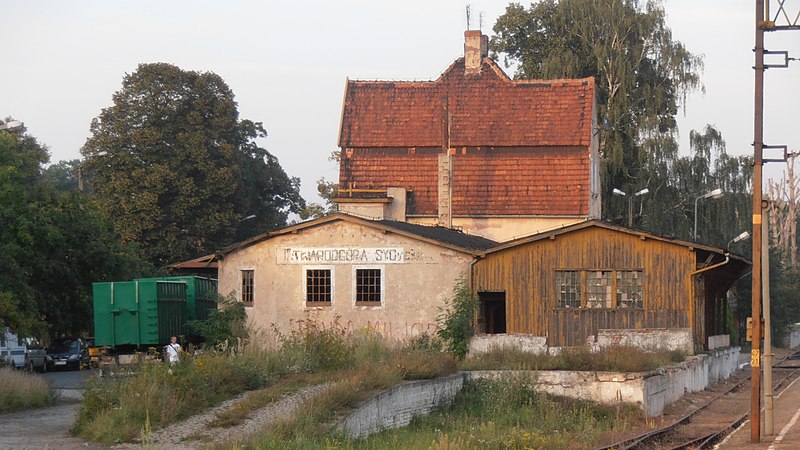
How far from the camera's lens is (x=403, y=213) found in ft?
162

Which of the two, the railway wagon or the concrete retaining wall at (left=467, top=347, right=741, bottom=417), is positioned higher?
the railway wagon

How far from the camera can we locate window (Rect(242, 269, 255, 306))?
36344 mm

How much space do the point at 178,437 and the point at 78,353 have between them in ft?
119

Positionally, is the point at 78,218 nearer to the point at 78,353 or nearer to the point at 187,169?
the point at 78,353

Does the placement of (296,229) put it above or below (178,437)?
above

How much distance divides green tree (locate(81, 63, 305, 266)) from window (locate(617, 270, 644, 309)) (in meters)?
27.6

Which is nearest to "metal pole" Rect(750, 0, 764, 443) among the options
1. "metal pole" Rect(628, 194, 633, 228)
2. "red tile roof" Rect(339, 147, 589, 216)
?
"red tile roof" Rect(339, 147, 589, 216)

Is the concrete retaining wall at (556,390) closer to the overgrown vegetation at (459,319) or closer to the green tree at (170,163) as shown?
the overgrown vegetation at (459,319)

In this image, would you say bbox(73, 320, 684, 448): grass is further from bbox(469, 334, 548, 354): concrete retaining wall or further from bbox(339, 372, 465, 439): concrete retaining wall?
bbox(469, 334, 548, 354): concrete retaining wall

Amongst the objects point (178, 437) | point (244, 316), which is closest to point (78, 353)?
point (244, 316)

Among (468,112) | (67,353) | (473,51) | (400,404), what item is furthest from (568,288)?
→ (67,353)

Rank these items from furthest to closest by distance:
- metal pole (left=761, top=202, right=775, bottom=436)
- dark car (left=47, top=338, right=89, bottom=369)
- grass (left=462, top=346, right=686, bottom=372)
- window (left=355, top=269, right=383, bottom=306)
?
dark car (left=47, top=338, right=89, bottom=369)
window (left=355, top=269, right=383, bottom=306)
grass (left=462, top=346, right=686, bottom=372)
metal pole (left=761, top=202, right=775, bottom=436)

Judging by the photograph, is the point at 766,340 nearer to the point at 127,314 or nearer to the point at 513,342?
the point at 513,342

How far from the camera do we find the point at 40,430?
1966 cm
